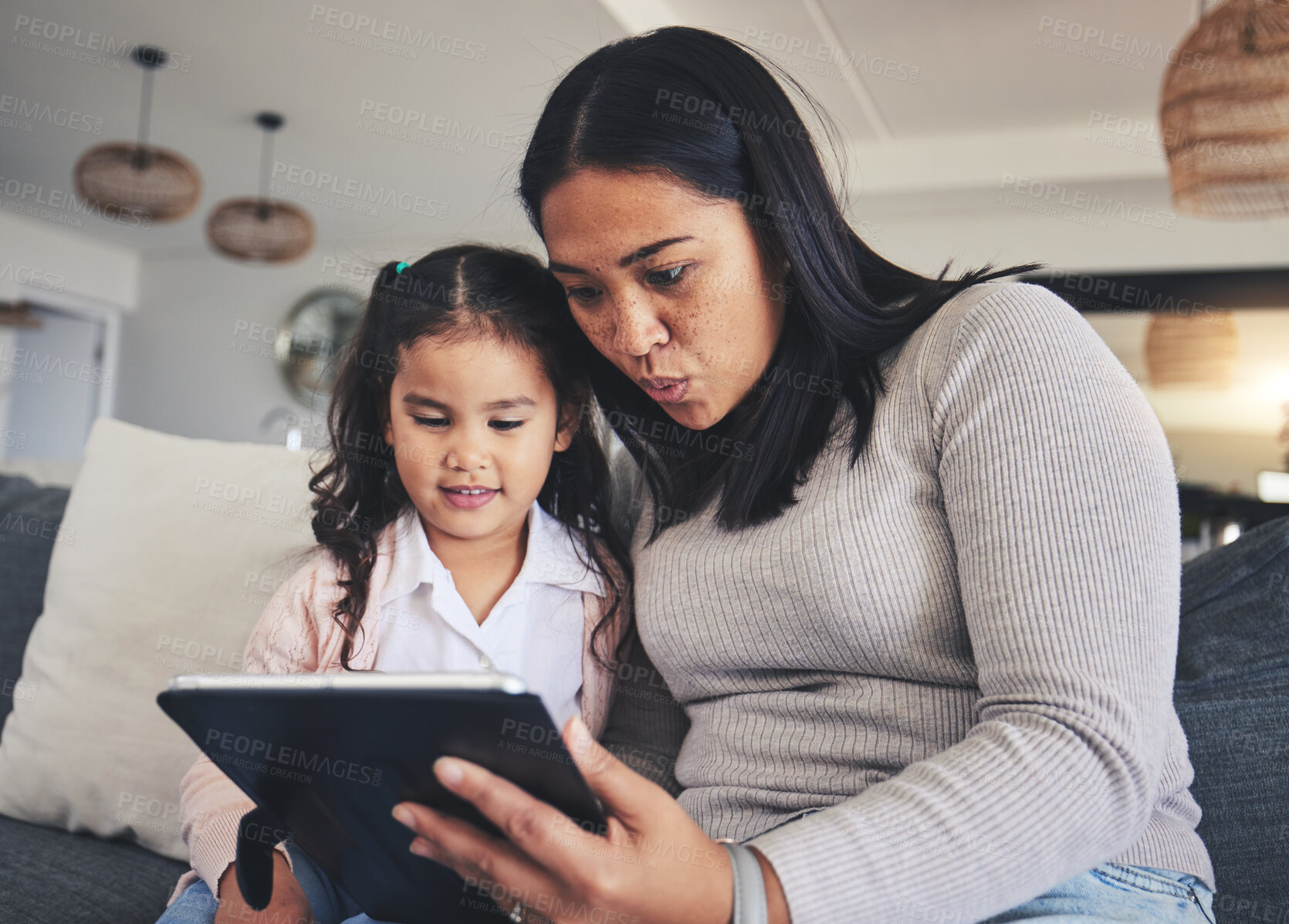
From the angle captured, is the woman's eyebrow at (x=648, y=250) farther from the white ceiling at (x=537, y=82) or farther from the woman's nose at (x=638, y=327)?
the white ceiling at (x=537, y=82)

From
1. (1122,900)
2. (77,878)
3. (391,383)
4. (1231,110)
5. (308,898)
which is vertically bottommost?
(77,878)

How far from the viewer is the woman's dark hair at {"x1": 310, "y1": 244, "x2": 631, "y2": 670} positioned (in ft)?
3.75

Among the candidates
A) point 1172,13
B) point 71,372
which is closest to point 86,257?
point 71,372

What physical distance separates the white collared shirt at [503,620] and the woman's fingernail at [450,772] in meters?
0.44

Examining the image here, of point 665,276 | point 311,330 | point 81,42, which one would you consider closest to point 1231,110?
point 665,276

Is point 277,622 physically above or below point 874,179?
below

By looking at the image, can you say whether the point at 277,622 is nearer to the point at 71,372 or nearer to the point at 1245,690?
the point at 1245,690

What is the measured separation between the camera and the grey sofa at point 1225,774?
37.4 inches

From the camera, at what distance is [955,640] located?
84 cm

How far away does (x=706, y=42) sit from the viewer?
1008 mm

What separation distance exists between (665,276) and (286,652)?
0.58 meters

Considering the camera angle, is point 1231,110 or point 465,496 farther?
point 1231,110

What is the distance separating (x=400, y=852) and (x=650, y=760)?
1.48 feet

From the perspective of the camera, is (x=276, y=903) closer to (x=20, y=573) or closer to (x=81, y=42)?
(x=20, y=573)
